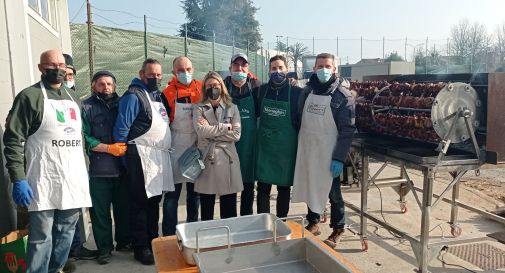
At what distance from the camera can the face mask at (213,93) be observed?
12.1 feet

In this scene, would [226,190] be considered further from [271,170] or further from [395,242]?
[395,242]

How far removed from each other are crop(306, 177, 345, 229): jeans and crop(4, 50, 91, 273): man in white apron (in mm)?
2382

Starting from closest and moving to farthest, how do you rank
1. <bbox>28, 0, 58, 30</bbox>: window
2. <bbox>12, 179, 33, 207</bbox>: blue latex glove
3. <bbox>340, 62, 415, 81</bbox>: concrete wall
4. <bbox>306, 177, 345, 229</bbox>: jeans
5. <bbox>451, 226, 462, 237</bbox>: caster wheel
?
<bbox>12, 179, 33, 207</bbox>: blue latex glove
<bbox>306, 177, 345, 229</bbox>: jeans
<bbox>451, 226, 462, 237</bbox>: caster wheel
<bbox>28, 0, 58, 30</bbox>: window
<bbox>340, 62, 415, 81</bbox>: concrete wall

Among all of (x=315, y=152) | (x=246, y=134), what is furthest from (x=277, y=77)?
(x=315, y=152)

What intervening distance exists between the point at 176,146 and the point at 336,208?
1.82 meters

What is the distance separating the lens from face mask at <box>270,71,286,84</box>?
13.2 feet

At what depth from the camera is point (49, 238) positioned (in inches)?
122

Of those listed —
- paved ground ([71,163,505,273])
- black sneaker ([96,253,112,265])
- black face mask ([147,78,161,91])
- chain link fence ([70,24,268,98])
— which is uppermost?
chain link fence ([70,24,268,98])

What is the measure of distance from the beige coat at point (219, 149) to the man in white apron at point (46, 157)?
1.05 meters

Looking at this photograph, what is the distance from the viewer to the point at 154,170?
367 centimetres

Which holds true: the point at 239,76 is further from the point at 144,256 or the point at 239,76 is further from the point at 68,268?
the point at 68,268

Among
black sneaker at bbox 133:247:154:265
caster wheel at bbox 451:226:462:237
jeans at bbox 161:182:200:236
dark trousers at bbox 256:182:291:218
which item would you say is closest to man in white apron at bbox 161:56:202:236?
jeans at bbox 161:182:200:236

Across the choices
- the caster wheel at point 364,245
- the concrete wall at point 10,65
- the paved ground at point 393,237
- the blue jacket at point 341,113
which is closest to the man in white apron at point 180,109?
the paved ground at point 393,237

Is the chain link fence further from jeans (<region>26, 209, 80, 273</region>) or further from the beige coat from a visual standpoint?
jeans (<region>26, 209, 80, 273</region>)
